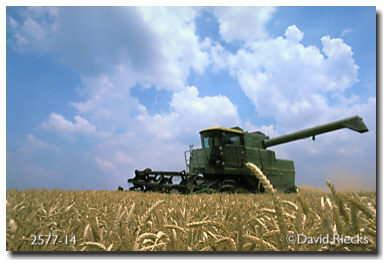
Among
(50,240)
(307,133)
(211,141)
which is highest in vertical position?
(307,133)

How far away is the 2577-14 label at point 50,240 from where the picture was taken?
1.28 metres

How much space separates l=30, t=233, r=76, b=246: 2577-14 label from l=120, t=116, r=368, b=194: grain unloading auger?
25.6ft

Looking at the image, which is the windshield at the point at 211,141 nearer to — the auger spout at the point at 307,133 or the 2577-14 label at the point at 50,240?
the auger spout at the point at 307,133

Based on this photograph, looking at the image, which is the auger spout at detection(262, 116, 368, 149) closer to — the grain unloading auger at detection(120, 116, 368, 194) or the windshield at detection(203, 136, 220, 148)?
the grain unloading auger at detection(120, 116, 368, 194)

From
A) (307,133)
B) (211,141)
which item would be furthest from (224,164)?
(307,133)

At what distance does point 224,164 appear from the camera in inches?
397

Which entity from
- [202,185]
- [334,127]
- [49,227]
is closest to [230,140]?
[202,185]

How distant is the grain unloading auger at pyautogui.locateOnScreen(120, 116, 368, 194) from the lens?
9.80 meters

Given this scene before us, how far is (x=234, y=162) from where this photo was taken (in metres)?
10.3

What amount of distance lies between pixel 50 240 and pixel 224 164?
8.92m

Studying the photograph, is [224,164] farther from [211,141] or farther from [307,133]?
[307,133]

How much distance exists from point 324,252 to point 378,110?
4.11 ft

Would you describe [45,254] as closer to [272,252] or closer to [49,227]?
[49,227]

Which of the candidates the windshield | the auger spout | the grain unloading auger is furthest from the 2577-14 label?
the auger spout
